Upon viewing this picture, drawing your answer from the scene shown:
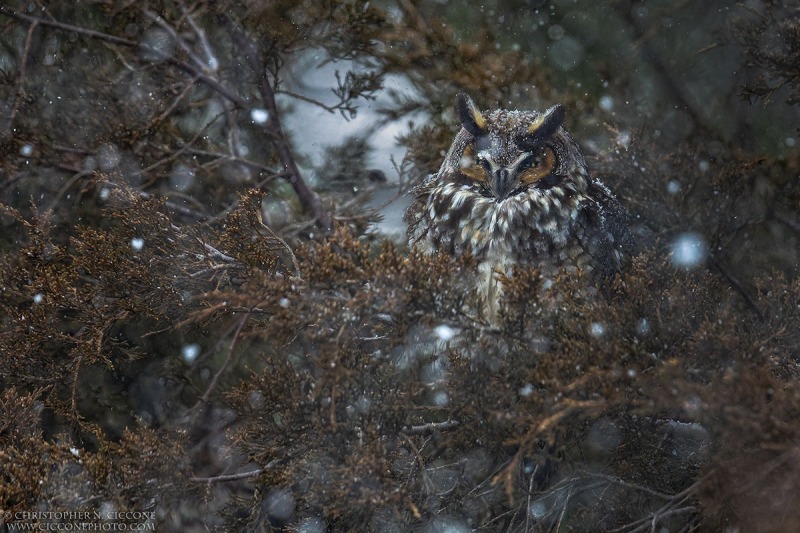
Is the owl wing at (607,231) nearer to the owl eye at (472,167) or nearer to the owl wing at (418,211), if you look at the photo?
the owl eye at (472,167)

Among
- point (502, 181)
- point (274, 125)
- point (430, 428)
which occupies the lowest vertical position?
point (430, 428)

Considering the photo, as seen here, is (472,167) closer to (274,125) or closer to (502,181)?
(502,181)

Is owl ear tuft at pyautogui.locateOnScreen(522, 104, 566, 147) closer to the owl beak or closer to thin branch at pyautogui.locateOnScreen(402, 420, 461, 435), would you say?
the owl beak

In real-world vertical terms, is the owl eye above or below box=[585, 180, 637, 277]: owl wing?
above

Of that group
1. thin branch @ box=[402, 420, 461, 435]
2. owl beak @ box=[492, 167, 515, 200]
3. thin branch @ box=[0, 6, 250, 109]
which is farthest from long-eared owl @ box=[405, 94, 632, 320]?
thin branch @ box=[0, 6, 250, 109]

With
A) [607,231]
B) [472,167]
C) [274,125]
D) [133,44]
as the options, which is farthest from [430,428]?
[133,44]

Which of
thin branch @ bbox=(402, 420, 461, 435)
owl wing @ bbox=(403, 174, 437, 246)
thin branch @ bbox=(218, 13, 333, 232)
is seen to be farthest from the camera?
thin branch @ bbox=(218, 13, 333, 232)

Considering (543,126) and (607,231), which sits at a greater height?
(543,126)

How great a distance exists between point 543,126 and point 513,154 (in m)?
0.12

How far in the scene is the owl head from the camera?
1.99 m

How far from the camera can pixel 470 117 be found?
2047mm

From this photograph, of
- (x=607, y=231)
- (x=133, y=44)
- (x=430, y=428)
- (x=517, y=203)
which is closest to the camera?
(x=430, y=428)

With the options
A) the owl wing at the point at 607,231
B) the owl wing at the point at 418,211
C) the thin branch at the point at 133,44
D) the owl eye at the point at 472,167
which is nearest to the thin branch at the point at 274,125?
the thin branch at the point at 133,44

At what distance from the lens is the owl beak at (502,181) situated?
1.95m
